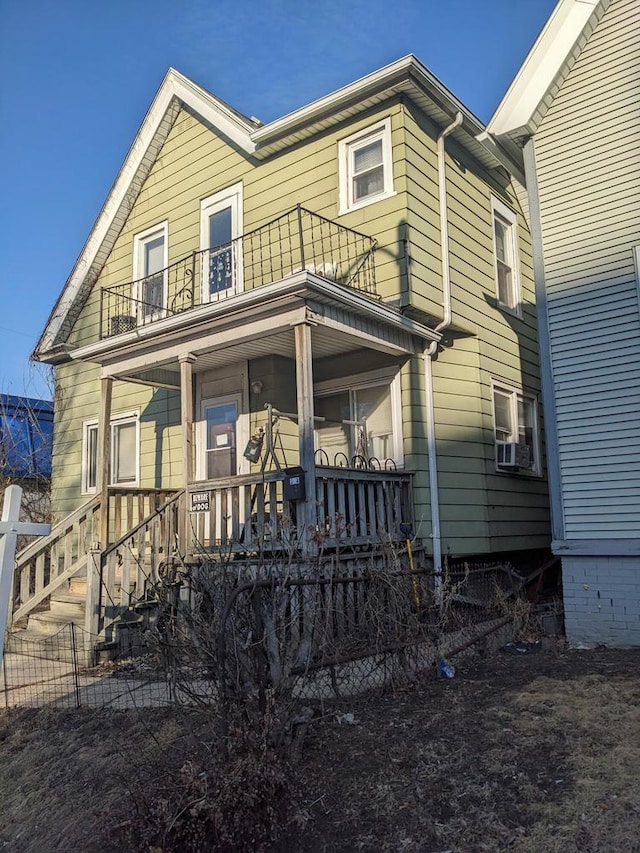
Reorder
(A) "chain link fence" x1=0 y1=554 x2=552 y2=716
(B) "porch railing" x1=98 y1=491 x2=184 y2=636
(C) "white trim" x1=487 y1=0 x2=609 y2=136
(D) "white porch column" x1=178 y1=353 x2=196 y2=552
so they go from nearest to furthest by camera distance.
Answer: (A) "chain link fence" x1=0 y1=554 x2=552 y2=716, (B) "porch railing" x1=98 y1=491 x2=184 y2=636, (C) "white trim" x1=487 y1=0 x2=609 y2=136, (D) "white porch column" x1=178 y1=353 x2=196 y2=552

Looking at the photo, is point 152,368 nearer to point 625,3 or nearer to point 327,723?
point 327,723

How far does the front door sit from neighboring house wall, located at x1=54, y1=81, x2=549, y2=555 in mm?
543

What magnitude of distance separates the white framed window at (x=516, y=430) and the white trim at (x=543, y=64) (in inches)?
149

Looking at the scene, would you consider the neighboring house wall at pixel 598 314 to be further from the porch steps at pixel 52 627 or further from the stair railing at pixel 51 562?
the stair railing at pixel 51 562

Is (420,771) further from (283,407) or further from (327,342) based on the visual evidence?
(283,407)

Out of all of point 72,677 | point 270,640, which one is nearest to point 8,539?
point 72,677

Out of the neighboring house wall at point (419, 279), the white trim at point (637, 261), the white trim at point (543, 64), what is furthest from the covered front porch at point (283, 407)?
the white trim at point (543, 64)

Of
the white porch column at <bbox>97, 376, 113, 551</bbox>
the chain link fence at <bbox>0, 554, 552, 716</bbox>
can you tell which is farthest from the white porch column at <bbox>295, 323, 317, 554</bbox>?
the white porch column at <bbox>97, 376, 113, 551</bbox>

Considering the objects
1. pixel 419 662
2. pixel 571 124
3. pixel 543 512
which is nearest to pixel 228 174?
pixel 571 124

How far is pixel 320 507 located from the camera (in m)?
7.89

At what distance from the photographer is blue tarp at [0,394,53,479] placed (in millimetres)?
18906

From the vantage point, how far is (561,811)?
3.68 meters

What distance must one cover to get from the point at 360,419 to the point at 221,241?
397cm

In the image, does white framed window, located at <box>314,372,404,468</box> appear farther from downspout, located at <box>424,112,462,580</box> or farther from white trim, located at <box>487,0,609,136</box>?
white trim, located at <box>487,0,609,136</box>
